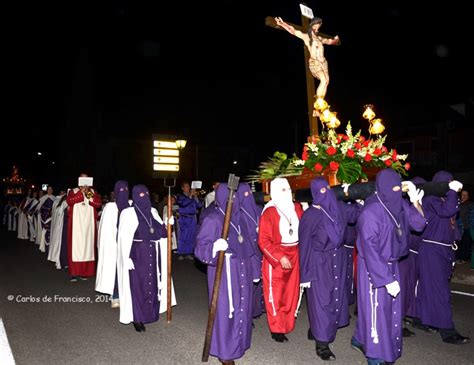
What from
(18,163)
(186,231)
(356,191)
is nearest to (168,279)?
(356,191)

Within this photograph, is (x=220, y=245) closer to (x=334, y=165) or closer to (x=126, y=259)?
(x=126, y=259)

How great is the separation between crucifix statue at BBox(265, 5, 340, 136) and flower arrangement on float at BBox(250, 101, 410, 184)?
78 cm

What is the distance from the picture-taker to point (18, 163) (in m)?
70.5

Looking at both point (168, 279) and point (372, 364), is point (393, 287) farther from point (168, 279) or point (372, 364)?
point (168, 279)

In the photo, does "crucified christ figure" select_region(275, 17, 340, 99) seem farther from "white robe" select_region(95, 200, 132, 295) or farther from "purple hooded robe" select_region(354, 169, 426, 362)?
"white robe" select_region(95, 200, 132, 295)

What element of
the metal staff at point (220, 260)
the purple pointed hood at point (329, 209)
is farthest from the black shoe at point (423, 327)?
the metal staff at point (220, 260)

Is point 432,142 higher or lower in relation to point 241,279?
higher

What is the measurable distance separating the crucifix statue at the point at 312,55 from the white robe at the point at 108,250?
3.74m

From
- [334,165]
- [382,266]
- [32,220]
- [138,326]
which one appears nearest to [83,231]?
[138,326]

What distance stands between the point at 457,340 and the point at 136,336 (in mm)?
4078

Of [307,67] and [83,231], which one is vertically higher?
[307,67]

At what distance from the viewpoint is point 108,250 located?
7992 mm

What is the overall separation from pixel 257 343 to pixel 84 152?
5406 cm

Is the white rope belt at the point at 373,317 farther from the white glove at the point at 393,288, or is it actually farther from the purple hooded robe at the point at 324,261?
the purple hooded robe at the point at 324,261
